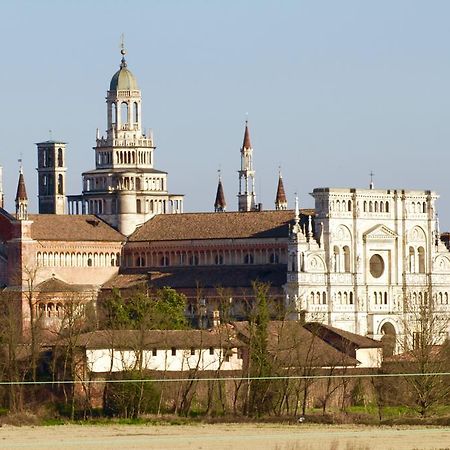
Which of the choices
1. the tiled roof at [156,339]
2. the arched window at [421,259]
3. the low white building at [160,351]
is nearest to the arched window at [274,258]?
the arched window at [421,259]

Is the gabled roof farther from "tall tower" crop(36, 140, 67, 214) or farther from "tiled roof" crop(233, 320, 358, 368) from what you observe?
"tiled roof" crop(233, 320, 358, 368)

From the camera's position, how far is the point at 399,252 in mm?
166375

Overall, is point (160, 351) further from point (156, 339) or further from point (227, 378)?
point (227, 378)

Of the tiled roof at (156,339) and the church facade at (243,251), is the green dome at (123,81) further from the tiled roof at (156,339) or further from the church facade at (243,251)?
the tiled roof at (156,339)

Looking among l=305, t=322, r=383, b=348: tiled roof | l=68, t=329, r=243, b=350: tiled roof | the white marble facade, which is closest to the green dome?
the white marble facade

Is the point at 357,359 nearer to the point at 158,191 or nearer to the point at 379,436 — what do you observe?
the point at 379,436

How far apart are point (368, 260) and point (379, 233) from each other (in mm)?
1745

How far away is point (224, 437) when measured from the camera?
108 metres

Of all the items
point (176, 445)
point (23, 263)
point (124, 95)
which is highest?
point (124, 95)

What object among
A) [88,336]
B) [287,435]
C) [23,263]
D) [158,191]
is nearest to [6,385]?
[88,336]

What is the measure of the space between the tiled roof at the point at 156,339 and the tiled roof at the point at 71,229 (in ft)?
116

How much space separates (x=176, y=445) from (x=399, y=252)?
209ft

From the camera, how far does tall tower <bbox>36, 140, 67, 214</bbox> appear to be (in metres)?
183

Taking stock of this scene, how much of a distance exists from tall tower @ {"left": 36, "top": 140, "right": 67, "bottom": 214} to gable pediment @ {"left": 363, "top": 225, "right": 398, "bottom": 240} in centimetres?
2689
